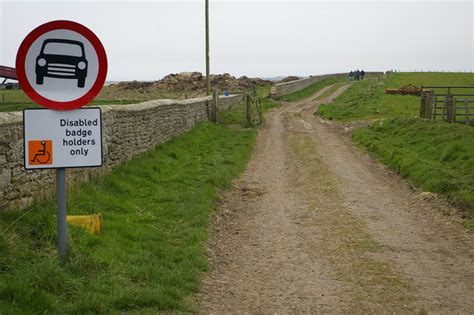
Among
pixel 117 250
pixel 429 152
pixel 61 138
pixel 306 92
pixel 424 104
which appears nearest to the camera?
pixel 61 138

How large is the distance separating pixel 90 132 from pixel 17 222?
6.63ft

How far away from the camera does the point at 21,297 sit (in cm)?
436

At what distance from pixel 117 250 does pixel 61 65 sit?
7.84 ft

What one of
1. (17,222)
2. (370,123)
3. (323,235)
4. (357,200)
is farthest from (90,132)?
(370,123)

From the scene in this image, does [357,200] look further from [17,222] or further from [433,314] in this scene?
[17,222]

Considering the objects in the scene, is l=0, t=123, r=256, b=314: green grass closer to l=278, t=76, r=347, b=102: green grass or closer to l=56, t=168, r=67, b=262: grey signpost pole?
l=56, t=168, r=67, b=262: grey signpost pole

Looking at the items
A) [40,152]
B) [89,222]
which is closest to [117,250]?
[89,222]

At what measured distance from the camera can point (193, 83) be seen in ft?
172

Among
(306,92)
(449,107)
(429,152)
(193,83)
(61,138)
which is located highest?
(193,83)

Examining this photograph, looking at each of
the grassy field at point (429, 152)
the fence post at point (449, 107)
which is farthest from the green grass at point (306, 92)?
the fence post at point (449, 107)

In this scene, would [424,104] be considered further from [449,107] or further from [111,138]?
[111,138]

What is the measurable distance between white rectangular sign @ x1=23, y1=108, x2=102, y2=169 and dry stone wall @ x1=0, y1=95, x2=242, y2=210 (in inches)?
78.7

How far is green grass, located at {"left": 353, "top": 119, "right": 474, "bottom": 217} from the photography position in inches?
394

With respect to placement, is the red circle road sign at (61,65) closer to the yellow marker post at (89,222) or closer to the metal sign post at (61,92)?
the metal sign post at (61,92)
